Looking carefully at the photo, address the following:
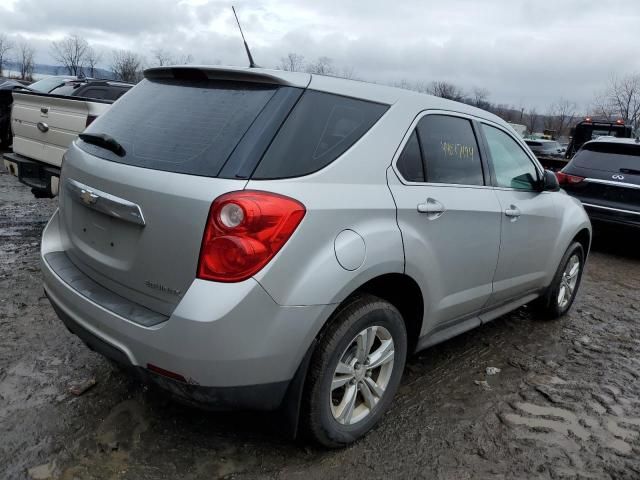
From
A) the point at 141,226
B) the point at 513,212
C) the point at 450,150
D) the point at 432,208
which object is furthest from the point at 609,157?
the point at 141,226

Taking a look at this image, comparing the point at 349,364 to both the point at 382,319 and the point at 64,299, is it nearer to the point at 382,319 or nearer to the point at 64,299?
the point at 382,319

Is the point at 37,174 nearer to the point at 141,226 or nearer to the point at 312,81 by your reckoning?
the point at 141,226

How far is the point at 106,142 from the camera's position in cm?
265

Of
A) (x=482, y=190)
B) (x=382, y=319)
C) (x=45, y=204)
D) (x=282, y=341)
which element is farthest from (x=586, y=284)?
(x=45, y=204)

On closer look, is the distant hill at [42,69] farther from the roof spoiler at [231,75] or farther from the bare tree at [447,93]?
the roof spoiler at [231,75]

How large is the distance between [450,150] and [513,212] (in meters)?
0.70

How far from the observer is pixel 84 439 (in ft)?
8.60

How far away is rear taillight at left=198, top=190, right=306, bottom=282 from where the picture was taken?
2.11m

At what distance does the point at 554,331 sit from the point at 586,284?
6.04ft

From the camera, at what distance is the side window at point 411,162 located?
277cm

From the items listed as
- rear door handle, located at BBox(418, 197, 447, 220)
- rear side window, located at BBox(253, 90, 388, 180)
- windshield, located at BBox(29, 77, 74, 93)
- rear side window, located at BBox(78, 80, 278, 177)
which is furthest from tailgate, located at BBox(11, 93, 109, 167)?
windshield, located at BBox(29, 77, 74, 93)

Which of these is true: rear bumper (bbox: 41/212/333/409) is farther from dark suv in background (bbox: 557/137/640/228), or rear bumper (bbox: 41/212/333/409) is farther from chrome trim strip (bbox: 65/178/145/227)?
dark suv in background (bbox: 557/137/640/228)

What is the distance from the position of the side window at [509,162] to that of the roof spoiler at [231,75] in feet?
5.27

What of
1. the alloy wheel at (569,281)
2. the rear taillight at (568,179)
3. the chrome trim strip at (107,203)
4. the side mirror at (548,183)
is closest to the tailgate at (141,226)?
the chrome trim strip at (107,203)
